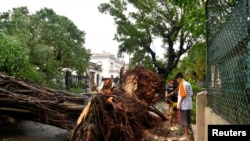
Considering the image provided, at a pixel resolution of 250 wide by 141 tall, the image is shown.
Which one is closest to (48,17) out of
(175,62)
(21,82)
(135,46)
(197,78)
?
(135,46)

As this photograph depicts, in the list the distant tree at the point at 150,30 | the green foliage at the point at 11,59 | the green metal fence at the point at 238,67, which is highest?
the distant tree at the point at 150,30

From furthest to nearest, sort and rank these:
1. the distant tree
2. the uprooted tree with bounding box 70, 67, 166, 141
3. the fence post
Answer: the distant tree, the uprooted tree with bounding box 70, 67, 166, 141, the fence post

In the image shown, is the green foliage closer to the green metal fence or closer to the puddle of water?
the puddle of water

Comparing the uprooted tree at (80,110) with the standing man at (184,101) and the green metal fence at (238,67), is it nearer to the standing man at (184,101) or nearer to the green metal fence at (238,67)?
the standing man at (184,101)

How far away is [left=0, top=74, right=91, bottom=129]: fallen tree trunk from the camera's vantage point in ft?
27.1

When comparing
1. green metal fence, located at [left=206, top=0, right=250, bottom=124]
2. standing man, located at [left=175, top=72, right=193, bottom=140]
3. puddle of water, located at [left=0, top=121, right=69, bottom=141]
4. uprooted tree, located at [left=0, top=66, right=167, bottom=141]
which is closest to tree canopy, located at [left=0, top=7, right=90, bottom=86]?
puddle of water, located at [left=0, top=121, right=69, bottom=141]

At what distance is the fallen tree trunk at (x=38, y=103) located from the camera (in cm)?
827

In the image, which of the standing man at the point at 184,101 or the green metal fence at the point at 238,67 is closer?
the green metal fence at the point at 238,67

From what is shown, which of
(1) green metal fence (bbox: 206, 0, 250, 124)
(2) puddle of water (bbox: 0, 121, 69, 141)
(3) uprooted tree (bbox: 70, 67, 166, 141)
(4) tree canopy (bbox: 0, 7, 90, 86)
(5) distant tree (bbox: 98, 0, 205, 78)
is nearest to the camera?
(1) green metal fence (bbox: 206, 0, 250, 124)

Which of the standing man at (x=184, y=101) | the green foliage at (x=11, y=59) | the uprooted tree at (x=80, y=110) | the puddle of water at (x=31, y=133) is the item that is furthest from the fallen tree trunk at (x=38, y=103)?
the standing man at (x=184, y=101)

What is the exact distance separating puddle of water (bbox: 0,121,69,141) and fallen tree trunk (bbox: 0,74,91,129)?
0.66m

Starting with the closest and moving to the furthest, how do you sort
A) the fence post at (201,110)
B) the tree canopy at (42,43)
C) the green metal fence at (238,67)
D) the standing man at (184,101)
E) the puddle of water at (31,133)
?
the green metal fence at (238,67), the fence post at (201,110), the standing man at (184,101), the puddle of water at (31,133), the tree canopy at (42,43)

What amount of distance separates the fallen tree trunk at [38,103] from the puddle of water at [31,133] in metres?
0.66

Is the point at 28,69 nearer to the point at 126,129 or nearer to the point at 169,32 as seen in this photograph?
the point at 126,129
